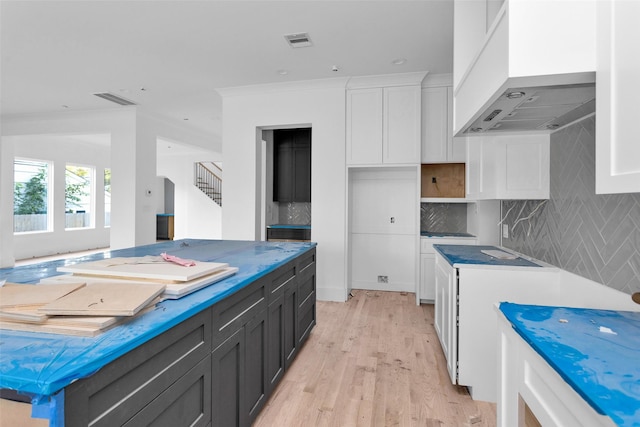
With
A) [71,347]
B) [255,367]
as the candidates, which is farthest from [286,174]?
[71,347]

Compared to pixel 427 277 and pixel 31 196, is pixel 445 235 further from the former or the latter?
pixel 31 196

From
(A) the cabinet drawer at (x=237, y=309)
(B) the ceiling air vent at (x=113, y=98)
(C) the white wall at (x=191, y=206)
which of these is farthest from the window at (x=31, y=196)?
(A) the cabinet drawer at (x=237, y=309)

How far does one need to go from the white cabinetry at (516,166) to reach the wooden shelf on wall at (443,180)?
80.5 inches

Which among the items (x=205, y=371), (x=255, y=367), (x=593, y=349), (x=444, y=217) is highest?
(x=444, y=217)

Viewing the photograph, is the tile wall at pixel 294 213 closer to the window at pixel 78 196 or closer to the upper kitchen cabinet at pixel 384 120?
the upper kitchen cabinet at pixel 384 120

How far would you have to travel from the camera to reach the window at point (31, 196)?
730 centimetres

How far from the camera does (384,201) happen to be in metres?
4.66

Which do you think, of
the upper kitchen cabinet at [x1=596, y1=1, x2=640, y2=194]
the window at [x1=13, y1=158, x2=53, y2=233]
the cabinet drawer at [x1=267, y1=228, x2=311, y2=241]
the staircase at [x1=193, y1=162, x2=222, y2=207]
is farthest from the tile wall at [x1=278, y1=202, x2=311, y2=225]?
the window at [x1=13, y1=158, x2=53, y2=233]

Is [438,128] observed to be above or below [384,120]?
below

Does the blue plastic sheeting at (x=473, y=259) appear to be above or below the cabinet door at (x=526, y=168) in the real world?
below

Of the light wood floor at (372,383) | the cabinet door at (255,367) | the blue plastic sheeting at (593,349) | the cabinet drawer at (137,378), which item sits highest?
the blue plastic sheeting at (593,349)

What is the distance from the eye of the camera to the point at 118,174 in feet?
19.1

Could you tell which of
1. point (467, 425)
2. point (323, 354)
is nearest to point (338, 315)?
point (323, 354)

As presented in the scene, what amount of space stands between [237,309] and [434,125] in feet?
11.9
